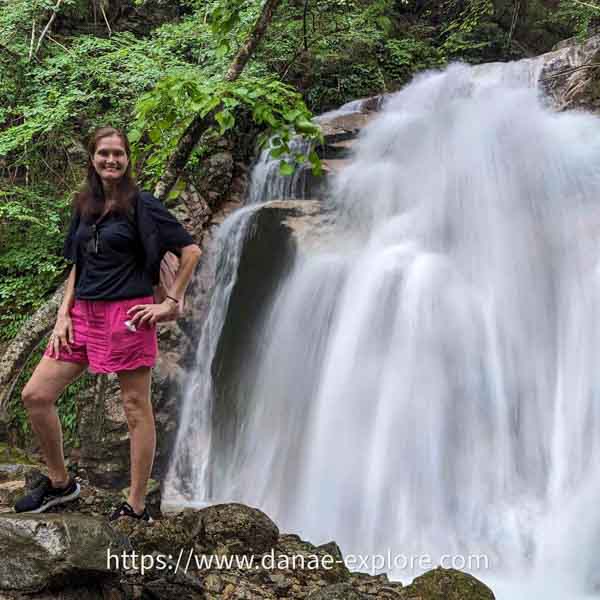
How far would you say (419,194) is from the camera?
331 inches

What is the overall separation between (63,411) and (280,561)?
14.8 feet

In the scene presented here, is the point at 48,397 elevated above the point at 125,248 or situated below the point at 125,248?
below

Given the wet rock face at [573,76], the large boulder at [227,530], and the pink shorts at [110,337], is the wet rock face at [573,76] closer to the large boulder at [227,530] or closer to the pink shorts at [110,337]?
the large boulder at [227,530]

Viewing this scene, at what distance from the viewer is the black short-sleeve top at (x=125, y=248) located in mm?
2609

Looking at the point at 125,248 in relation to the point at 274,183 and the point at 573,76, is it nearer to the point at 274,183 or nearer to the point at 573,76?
the point at 274,183

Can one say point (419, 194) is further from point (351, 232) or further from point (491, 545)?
point (491, 545)

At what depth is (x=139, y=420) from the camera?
2762 mm

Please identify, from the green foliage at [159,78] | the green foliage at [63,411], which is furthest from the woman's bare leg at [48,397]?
the green foliage at [63,411]

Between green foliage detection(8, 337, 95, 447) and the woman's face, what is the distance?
483 centimetres

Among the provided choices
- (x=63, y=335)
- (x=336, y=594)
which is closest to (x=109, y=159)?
(x=63, y=335)

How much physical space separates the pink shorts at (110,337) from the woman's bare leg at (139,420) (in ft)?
0.21

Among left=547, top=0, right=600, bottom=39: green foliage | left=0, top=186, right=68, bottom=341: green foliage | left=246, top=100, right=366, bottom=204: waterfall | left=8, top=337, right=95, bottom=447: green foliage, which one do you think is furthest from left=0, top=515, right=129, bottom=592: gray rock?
left=547, top=0, right=600, bottom=39: green foliage

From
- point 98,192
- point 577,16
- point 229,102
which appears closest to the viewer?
point 98,192

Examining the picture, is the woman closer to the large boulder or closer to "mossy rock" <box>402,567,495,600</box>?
the large boulder
